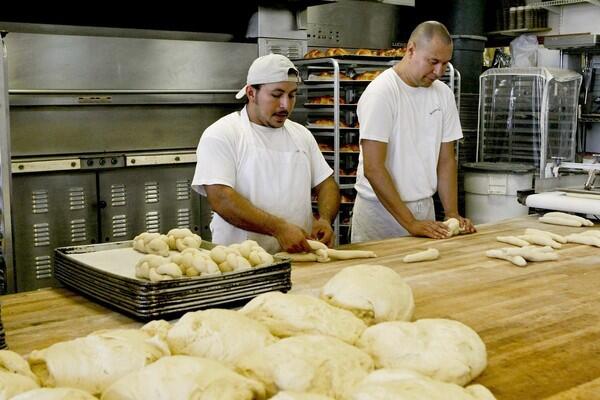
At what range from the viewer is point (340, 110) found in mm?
5723

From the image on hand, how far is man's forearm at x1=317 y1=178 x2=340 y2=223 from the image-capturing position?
3232mm

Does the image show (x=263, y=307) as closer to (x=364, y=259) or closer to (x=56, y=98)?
(x=364, y=259)

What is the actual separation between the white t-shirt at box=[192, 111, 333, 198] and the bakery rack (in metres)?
2.29

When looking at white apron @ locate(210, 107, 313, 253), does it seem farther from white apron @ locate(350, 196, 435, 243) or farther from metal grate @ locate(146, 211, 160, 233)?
metal grate @ locate(146, 211, 160, 233)

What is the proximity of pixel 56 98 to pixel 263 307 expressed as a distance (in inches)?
139

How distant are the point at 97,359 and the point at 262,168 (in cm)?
197

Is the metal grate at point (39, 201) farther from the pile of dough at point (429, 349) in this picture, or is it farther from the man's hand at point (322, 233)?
the pile of dough at point (429, 349)

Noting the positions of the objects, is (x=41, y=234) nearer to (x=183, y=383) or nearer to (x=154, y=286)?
(x=154, y=286)

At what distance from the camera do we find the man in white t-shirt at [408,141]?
11.3ft

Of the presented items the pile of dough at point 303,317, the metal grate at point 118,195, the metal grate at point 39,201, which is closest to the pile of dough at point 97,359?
the pile of dough at point 303,317

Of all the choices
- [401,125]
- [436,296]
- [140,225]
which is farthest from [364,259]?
[140,225]

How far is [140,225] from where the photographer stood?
4934 millimetres

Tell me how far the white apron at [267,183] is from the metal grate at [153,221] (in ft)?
6.37

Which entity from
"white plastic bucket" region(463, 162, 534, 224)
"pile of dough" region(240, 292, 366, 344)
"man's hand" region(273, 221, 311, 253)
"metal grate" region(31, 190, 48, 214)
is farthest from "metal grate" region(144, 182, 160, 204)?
"pile of dough" region(240, 292, 366, 344)
